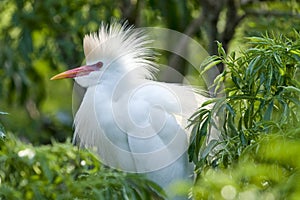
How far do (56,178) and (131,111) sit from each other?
1.80ft

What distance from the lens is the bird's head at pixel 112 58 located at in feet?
12.6

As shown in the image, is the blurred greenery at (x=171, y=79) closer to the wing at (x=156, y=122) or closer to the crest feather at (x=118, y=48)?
the wing at (x=156, y=122)

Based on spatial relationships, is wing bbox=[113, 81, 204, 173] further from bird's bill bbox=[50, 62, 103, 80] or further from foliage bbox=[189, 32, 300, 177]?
foliage bbox=[189, 32, 300, 177]

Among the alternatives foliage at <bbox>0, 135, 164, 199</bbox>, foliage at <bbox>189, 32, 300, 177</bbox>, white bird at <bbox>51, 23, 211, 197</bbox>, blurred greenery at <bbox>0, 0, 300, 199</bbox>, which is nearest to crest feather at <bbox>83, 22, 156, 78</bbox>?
white bird at <bbox>51, 23, 211, 197</bbox>

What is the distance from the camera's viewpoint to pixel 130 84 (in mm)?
3746

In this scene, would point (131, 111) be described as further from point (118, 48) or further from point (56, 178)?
point (56, 178)

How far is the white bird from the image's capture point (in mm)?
3564

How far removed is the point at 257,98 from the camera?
8.22ft

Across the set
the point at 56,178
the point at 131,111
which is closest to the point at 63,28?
the point at 131,111

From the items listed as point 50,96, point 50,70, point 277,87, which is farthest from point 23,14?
point 277,87

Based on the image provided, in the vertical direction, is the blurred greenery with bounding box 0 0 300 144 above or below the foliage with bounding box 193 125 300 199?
below

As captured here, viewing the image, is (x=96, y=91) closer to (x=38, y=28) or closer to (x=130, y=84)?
(x=130, y=84)

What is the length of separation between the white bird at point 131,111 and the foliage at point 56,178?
369mm

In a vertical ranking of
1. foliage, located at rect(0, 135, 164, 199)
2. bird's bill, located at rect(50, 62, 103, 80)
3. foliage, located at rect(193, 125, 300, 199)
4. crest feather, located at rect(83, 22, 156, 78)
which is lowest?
foliage, located at rect(0, 135, 164, 199)
